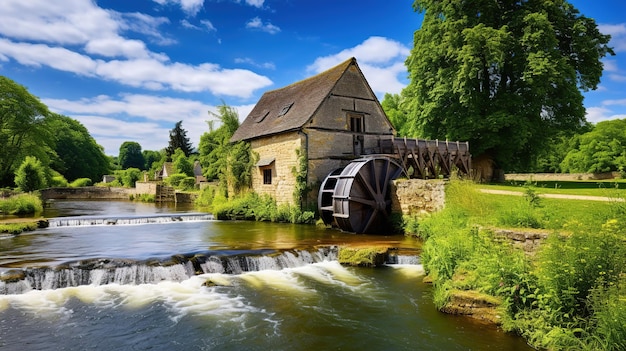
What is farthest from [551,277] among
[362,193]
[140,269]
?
[362,193]

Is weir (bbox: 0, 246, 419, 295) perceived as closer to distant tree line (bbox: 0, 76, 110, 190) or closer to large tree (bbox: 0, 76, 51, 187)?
distant tree line (bbox: 0, 76, 110, 190)

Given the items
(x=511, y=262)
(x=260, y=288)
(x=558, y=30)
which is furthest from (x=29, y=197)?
(x=558, y=30)

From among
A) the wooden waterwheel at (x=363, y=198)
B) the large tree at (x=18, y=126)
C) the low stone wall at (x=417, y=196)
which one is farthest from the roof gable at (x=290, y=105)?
the large tree at (x=18, y=126)

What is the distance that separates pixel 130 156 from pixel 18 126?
180ft

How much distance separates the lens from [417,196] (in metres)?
13.6

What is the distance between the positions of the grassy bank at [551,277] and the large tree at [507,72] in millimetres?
12872

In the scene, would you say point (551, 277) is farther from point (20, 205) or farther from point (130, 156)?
point (130, 156)

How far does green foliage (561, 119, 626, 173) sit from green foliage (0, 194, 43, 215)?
43047 mm

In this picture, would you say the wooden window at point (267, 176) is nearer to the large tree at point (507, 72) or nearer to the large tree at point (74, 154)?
the large tree at point (507, 72)

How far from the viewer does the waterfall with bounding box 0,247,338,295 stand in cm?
762

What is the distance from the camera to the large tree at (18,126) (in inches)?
1302

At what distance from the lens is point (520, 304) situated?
5766 millimetres

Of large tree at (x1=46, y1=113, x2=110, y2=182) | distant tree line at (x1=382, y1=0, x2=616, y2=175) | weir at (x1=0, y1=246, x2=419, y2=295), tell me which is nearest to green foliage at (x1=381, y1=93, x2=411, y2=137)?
distant tree line at (x1=382, y1=0, x2=616, y2=175)

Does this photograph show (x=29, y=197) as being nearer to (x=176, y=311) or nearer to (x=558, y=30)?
(x=176, y=311)
